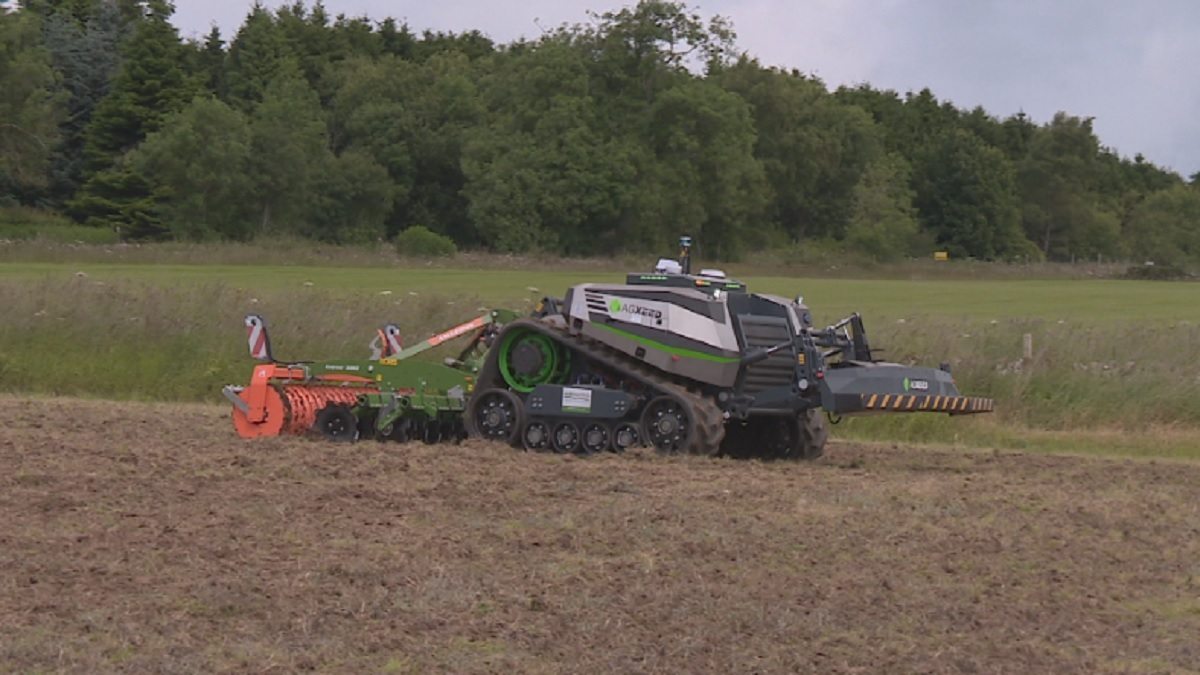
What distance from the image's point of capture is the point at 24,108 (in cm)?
6719

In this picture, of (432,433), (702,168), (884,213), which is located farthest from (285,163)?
(432,433)

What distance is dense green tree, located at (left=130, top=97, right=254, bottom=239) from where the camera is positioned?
66812 mm

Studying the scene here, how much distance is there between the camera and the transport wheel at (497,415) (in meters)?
14.1

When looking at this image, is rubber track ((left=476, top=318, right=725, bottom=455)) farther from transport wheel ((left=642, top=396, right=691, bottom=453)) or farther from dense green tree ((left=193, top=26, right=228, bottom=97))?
dense green tree ((left=193, top=26, right=228, bottom=97))

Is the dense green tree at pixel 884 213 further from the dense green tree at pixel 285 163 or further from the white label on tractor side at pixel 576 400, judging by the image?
the white label on tractor side at pixel 576 400

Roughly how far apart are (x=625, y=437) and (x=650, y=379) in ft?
1.78

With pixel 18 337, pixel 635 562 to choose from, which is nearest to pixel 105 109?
pixel 18 337

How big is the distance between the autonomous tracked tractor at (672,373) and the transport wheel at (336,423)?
109cm

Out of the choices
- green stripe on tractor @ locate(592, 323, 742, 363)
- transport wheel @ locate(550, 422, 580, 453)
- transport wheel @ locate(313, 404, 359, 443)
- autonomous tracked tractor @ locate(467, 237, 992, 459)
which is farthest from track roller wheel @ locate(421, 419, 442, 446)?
green stripe on tractor @ locate(592, 323, 742, 363)

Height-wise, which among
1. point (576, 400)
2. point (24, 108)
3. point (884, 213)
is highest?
point (24, 108)

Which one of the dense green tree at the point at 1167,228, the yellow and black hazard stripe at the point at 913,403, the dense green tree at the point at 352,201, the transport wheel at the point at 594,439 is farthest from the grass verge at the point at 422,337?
the dense green tree at the point at 1167,228

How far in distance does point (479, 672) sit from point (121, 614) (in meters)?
1.90

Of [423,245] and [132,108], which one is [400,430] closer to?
[423,245]

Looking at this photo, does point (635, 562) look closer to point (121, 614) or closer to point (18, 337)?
point (121, 614)
